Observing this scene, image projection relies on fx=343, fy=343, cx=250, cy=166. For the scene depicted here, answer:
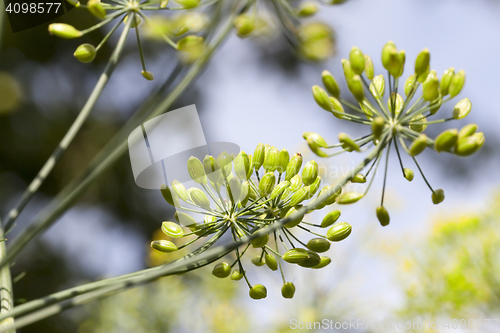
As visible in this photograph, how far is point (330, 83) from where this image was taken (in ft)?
1.25

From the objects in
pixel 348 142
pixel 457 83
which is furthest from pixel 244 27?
pixel 457 83

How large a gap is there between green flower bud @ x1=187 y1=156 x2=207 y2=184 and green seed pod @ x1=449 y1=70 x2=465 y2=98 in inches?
11.6

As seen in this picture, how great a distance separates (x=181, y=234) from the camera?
1.38 feet

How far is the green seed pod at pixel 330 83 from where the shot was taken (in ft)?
Answer: 1.23

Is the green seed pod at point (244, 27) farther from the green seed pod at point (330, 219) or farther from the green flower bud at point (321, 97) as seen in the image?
the green seed pod at point (330, 219)

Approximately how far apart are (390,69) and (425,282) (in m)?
2.55

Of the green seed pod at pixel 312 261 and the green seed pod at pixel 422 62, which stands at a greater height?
the green seed pod at pixel 422 62

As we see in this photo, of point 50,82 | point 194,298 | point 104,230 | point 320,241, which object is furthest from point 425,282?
point 50,82

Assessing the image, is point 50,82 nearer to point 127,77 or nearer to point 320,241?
point 127,77

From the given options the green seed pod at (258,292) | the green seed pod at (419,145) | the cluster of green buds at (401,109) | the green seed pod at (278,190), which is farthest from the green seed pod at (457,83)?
the green seed pod at (258,292)

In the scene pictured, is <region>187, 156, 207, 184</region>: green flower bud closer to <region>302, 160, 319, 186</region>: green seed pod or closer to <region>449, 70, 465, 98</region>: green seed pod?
<region>302, 160, 319, 186</region>: green seed pod

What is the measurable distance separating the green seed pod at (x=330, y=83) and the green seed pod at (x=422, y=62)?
88 millimetres

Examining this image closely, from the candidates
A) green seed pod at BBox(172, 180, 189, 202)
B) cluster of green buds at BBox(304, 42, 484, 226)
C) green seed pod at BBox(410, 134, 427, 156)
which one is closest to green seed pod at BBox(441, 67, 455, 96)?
→ cluster of green buds at BBox(304, 42, 484, 226)

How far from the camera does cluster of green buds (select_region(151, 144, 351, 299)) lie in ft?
1.32
